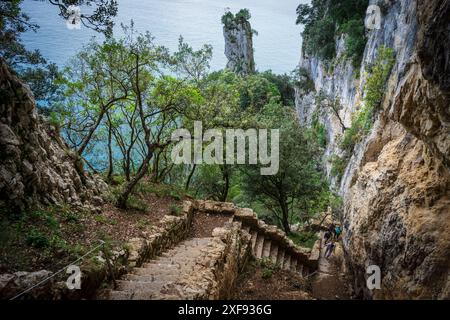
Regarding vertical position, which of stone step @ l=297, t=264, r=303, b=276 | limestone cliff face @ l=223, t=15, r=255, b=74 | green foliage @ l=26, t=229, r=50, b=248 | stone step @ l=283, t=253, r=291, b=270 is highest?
limestone cliff face @ l=223, t=15, r=255, b=74

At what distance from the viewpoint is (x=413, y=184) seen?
24.6ft

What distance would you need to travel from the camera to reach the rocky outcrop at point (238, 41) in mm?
48062

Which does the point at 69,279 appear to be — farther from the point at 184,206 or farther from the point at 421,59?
the point at 184,206

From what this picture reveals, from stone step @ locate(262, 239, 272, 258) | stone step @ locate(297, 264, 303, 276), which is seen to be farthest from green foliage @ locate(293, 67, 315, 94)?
stone step @ locate(297, 264, 303, 276)

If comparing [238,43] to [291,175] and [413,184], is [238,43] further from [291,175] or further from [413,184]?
[413,184]

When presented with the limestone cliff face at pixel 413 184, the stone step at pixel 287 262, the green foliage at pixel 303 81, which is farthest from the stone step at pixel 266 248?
the green foliage at pixel 303 81

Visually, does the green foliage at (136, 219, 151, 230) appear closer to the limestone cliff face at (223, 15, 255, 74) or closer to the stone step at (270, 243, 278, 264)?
the stone step at (270, 243, 278, 264)

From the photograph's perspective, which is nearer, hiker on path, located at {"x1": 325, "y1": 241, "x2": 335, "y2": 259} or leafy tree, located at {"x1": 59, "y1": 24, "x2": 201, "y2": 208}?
leafy tree, located at {"x1": 59, "y1": 24, "x2": 201, "y2": 208}

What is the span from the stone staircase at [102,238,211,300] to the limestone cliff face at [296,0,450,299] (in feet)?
16.7

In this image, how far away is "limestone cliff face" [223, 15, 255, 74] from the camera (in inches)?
1896

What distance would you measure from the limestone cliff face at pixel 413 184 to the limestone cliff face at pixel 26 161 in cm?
983

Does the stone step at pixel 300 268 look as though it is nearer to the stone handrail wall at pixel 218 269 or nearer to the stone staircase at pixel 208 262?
the stone staircase at pixel 208 262

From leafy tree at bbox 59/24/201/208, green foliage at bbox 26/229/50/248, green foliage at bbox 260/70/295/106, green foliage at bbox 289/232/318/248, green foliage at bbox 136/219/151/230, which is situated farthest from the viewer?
green foliage at bbox 260/70/295/106
